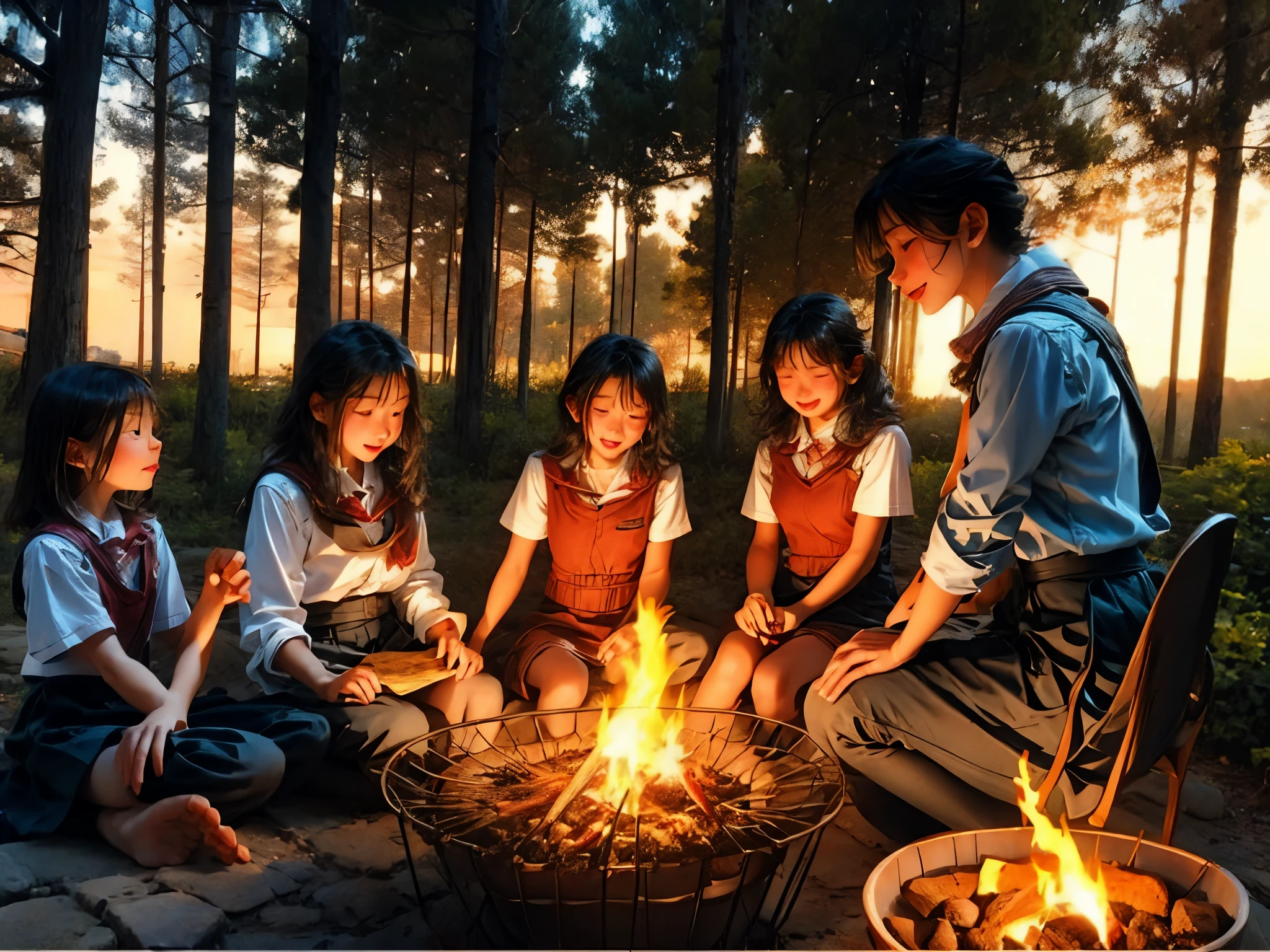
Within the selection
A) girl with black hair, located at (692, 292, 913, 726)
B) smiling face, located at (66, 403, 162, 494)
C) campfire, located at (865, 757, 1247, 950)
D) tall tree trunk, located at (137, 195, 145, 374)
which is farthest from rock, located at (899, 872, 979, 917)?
tall tree trunk, located at (137, 195, 145, 374)

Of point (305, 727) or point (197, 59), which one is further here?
point (197, 59)

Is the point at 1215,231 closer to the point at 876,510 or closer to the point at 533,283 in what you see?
the point at 876,510

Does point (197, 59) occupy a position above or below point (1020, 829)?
above

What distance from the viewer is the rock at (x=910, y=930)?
5.86 ft

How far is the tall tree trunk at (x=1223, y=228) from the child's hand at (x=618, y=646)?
2.79 meters

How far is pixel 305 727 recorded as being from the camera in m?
2.74

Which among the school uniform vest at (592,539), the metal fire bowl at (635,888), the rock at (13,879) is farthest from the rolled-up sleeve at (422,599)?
the rock at (13,879)

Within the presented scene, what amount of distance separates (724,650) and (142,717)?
1824mm

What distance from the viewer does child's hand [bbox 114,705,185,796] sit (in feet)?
7.77

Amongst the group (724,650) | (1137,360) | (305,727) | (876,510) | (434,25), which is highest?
(434,25)

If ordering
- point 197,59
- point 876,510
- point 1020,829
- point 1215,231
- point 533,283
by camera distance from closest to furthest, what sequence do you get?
point 1020,829
point 876,510
point 1215,231
point 197,59
point 533,283

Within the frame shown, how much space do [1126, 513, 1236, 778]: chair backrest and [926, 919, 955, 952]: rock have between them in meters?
0.53

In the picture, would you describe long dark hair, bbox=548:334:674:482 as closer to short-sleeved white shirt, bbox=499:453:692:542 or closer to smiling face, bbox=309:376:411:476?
short-sleeved white shirt, bbox=499:453:692:542

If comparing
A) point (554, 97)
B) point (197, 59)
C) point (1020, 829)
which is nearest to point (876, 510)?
point (1020, 829)
